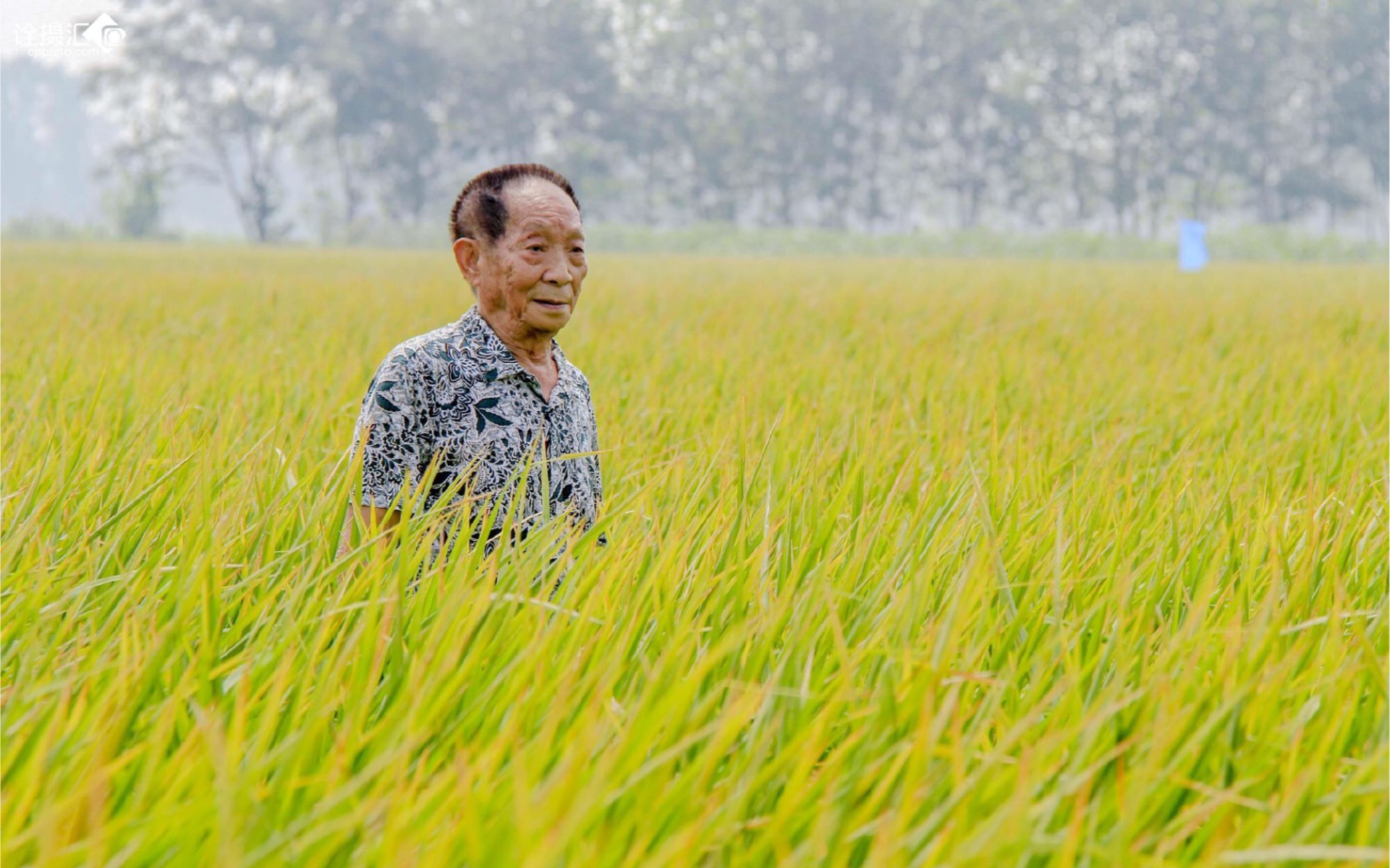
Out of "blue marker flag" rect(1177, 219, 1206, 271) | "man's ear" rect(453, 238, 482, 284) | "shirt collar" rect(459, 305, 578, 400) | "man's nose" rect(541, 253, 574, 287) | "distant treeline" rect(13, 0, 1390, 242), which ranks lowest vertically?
"blue marker flag" rect(1177, 219, 1206, 271)

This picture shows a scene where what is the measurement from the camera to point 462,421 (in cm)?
204

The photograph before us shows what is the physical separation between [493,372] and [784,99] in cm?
4683

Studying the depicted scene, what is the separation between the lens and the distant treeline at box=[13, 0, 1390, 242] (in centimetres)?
4431

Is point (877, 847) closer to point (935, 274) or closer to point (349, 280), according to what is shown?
point (349, 280)

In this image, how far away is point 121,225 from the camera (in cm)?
4362

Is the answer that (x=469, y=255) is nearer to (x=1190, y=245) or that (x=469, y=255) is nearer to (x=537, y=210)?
(x=537, y=210)

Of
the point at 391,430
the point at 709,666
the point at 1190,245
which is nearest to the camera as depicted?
the point at 709,666

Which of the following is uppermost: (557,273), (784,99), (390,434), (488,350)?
(784,99)

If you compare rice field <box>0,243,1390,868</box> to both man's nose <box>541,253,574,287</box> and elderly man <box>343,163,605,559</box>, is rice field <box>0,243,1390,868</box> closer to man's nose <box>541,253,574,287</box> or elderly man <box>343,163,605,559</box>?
elderly man <box>343,163,605,559</box>

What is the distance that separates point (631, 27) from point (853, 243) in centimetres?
1709

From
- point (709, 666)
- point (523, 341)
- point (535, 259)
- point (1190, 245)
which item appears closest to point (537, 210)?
point (535, 259)

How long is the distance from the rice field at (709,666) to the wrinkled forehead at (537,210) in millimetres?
416

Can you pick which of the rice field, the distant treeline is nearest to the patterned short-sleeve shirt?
the rice field

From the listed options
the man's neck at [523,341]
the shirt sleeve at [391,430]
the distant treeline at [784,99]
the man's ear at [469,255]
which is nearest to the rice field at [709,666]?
the shirt sleeve at [391,430]
